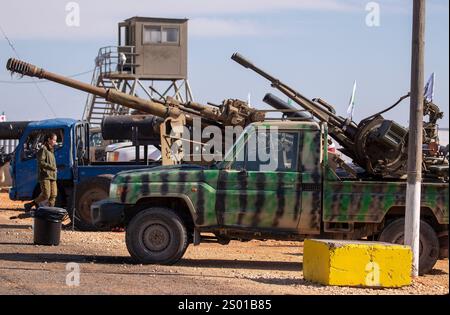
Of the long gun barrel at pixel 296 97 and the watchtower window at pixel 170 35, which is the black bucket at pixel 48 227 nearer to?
the long gun barrel at pixel 296 97

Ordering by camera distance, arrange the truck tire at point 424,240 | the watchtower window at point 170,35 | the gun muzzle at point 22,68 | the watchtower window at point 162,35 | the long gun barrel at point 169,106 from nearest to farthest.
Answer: the truck tire at point 424,240 < the long gun barrel at point 169,106 < the gun muzzle at point 22,68 < the watchtower window at point 162,35 < the watchtower window at point 170,35

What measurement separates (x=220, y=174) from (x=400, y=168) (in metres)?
3.06

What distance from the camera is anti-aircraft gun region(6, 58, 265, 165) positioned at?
67.4ft

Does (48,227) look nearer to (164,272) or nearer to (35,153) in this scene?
(164,272)

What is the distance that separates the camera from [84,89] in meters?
22.7

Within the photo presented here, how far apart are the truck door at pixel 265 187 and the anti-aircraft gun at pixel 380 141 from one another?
6.13 feet

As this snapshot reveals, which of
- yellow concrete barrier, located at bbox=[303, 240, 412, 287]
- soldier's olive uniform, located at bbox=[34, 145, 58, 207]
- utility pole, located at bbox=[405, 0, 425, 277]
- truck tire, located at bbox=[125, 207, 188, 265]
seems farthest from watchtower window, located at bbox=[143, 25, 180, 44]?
yellow concrete barrier, located at bbox=[303, 240, 412, 287]

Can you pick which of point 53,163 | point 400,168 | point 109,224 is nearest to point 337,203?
point 400,168

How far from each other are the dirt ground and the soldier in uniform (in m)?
1.76

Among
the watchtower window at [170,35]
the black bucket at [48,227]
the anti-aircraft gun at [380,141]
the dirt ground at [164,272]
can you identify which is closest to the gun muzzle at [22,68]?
the dirt ground at [164,272]

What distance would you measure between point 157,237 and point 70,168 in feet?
27.9

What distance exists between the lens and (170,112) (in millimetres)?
21812

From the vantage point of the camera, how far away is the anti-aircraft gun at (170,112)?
20531 millimetres
